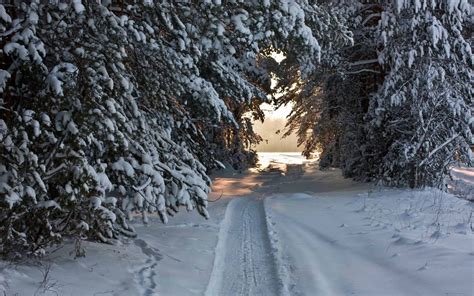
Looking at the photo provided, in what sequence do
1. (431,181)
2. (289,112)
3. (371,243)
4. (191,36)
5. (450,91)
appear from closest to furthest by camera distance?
(191,36)
(371,243)
(450,91)
(431,181)
(289,112)

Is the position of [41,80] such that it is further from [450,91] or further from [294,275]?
[450,91]

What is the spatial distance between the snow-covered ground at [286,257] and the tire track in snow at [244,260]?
0.05ft

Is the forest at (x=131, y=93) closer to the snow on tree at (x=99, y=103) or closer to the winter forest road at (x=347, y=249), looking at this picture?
the snow on tree at (x=99, y=103)

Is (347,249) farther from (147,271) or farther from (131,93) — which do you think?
(131,93)

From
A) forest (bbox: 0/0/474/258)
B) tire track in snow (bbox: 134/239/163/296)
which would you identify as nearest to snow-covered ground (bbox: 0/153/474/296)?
tire track in snow (bbox: 134/239/163/296)

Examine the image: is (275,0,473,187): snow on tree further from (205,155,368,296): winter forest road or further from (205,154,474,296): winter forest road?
(205,155,368,296): winter forest road

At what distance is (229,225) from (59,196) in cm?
566

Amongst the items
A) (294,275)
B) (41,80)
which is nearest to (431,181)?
(294,275)

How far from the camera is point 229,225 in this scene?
11.0 m

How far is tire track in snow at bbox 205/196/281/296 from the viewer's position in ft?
21.5

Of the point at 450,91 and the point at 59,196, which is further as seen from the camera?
the point at 450,91

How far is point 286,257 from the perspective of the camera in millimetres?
7973

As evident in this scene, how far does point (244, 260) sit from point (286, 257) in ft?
2.21

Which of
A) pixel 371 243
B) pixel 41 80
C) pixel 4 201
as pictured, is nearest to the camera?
pixel 4 201
